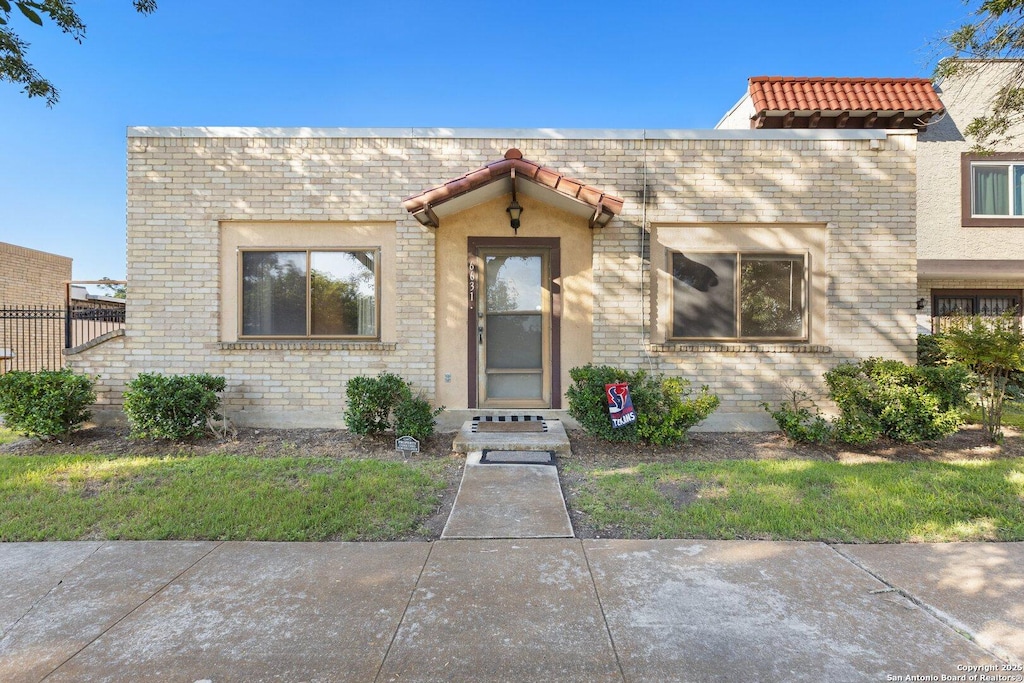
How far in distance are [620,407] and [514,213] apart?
9.51 ft

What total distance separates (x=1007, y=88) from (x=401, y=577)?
9.53 m

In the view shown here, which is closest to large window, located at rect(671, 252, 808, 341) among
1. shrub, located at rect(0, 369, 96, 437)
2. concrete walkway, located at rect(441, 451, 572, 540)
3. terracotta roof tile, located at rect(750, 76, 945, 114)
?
concrete walkway, located at rect(441, 451, 572, 540)

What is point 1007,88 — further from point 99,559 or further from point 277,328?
point 99,559

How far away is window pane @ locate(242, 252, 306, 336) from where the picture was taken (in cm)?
718

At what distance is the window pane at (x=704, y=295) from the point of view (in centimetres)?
721

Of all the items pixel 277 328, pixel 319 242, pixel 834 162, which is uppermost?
pixel 834 162

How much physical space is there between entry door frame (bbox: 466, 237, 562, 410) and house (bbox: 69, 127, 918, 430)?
32 mm

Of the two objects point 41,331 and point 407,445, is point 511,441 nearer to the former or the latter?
point 407,445

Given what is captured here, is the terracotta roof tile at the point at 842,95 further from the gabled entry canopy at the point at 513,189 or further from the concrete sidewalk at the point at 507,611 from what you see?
the concrete sidewalk at the point at 507,611

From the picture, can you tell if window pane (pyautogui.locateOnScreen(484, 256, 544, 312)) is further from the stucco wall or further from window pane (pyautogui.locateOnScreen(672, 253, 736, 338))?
the stucco wall

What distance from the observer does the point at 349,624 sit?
262cm

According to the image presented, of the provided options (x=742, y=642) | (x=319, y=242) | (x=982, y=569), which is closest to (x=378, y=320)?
(x=319, y=242)

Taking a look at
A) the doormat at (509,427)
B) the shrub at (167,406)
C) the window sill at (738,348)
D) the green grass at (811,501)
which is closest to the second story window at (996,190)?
the window sill at (738,348)

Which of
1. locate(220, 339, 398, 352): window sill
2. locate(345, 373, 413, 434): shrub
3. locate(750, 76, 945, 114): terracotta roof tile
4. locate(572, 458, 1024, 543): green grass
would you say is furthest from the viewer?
locate(750, 76, 945, 114): terracotta roof tile
